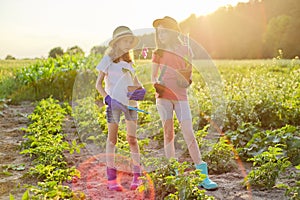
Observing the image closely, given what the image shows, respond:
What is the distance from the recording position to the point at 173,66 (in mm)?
4043

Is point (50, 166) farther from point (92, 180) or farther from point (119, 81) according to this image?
point (119, 81)

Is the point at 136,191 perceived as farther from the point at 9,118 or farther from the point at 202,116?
the point at 9,118

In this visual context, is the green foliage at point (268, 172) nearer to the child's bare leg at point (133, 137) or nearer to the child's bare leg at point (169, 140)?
the child's bare leg at point (169, 140)

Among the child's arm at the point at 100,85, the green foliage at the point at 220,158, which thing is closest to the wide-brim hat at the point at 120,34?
the child's arm at the point at 100,85

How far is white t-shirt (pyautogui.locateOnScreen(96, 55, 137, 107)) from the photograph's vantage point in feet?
13.1

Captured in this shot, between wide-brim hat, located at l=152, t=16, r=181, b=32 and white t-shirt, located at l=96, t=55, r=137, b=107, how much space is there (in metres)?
0.48

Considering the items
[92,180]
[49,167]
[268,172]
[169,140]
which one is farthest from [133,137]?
[268,172]

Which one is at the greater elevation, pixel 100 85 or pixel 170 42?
pixel 170 42

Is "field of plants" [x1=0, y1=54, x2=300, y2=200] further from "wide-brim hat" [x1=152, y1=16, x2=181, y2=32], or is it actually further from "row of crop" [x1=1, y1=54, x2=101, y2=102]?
"wide-brim hat" [x1=152, y1=16, x2=181, y2=32]

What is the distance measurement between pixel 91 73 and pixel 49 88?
4.10ft

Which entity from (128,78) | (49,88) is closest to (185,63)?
(128,78)

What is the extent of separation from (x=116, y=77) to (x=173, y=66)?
0.55 meters

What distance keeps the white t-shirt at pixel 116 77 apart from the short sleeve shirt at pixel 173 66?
325 millimetres

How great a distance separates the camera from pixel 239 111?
6.75m
